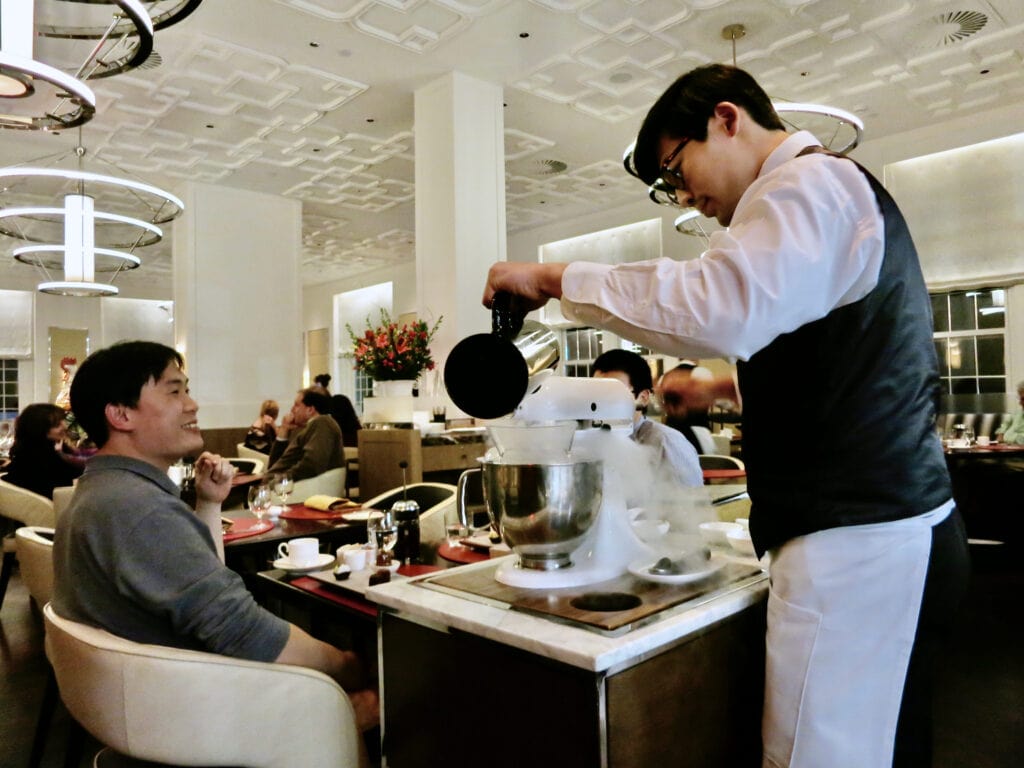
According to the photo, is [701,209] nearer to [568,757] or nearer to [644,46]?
[568,757]

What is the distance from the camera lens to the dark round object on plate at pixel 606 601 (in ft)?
3.23

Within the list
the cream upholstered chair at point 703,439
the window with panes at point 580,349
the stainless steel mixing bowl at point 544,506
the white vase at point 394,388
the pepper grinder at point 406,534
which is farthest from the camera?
the window with panes at point 580,349

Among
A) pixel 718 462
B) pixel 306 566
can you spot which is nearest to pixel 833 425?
pixel 306 566

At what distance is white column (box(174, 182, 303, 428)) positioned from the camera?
9.20 m

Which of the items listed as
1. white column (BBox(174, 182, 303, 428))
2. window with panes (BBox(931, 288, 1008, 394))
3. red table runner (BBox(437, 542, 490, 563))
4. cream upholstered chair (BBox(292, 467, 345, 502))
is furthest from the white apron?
white column (BBox(174, 182, 303, 428))

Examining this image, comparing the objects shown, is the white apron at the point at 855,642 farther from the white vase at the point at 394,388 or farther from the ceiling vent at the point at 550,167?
the ceiling vent at the point at 550,167

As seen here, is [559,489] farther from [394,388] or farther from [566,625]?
[394,388]

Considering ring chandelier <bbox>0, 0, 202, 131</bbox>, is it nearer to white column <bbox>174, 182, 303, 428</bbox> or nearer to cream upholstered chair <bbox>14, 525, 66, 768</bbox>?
cream upholstered chair <bbox>14, 525, 66, 768</bbox>

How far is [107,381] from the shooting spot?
1647 millimetres

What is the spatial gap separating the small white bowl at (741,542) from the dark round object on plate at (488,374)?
0.62 m

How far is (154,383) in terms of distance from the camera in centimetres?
170

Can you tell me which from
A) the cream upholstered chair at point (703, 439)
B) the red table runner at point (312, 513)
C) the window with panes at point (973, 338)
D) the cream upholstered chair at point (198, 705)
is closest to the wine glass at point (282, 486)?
the red table runner at point (312, 513)

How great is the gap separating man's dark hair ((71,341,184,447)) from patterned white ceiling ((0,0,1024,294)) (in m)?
4.50

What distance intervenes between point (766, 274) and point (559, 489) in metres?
0.44
